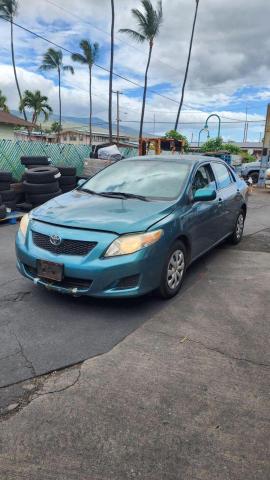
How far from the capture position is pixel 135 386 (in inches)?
108

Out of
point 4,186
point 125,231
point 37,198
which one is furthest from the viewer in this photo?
point 37,198

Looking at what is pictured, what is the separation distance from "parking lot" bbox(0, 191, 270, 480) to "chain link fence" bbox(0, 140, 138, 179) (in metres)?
9.01

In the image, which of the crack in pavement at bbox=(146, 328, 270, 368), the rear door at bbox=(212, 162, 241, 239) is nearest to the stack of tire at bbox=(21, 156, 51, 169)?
the rear door at bbox=(212, 162, 241, 239)

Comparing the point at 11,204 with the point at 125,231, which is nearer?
the point at 125,231

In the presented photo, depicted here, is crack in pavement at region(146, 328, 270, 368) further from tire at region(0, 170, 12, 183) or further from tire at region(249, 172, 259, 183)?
tire at region(249, 172, 259, 183)

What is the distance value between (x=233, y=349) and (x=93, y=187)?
2814mm

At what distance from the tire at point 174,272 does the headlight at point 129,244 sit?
401 mm

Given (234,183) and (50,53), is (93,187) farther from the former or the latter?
(50,53)

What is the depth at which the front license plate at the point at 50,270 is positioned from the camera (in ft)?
12.1

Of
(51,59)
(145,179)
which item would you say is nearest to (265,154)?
(145,179)

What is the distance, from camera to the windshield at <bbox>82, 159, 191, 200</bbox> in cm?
466

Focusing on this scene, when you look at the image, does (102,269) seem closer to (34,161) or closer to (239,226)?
(239,226)

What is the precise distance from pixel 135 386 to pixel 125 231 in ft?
4.88

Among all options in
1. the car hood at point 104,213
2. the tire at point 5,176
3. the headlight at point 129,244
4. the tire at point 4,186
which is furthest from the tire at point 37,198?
the headlight at point 129,244
